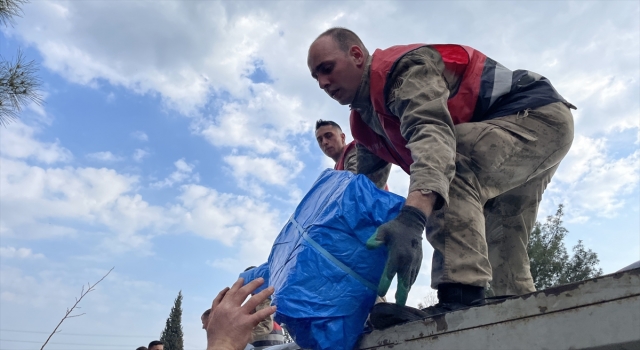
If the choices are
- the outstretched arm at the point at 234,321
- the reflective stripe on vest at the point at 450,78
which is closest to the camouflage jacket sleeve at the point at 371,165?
the reflective stripe on vest at the point at 450,78

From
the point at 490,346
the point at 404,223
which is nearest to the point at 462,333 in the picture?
the point at 490,346

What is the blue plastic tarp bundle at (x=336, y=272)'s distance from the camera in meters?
1.72

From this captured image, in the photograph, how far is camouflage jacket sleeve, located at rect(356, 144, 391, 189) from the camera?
3025mm

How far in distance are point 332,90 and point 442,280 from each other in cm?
105

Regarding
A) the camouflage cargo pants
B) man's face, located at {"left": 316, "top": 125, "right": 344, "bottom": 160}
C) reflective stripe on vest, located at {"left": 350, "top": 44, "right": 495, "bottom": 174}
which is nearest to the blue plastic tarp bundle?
the camouflage cargo pants

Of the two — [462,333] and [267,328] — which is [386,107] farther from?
[267,328]

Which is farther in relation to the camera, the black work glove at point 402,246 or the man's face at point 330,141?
the man's face at point 330,141

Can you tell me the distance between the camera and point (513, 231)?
2.60 metres

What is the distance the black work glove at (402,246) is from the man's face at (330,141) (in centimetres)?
312

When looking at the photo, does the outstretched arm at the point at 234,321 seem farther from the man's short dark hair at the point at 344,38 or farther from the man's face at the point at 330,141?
the man's face at the point at 330,141

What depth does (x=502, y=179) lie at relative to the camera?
2119 mm

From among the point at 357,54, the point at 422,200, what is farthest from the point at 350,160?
the point at 422,200

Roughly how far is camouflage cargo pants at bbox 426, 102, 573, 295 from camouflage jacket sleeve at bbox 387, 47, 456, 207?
14cm

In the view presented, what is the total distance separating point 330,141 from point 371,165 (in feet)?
6.13
